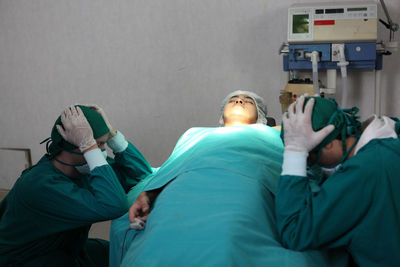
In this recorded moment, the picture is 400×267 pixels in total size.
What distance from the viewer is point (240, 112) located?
2398mm

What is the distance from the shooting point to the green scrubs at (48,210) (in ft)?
5.23

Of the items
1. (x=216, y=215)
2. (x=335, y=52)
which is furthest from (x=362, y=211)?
(x=335, y=52)

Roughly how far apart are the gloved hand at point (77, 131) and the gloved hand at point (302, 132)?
790 mm

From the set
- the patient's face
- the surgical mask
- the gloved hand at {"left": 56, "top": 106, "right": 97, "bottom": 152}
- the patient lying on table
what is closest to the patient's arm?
the patient lying on table

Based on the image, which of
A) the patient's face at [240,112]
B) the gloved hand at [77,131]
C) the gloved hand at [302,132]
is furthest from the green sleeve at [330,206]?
the patient's face at [240,112]

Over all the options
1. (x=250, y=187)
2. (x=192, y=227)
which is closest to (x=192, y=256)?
(x=192, y=227)

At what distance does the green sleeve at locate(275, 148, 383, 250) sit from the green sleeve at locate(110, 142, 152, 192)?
98 cm

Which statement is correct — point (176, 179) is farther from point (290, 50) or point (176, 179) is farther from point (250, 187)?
point (290, 50)

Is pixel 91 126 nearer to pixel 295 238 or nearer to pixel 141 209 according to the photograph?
pixel 141 209

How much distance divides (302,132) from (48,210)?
101 centimetres

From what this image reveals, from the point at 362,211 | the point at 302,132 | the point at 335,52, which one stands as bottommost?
the point at 362,211

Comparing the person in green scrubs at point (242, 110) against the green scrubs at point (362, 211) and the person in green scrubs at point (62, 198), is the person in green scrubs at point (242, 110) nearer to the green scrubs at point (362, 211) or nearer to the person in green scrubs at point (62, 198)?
the person in green scrubs at point (62, 198)

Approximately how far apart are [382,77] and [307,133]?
200 centimetres

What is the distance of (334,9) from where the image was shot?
2.59 metres
